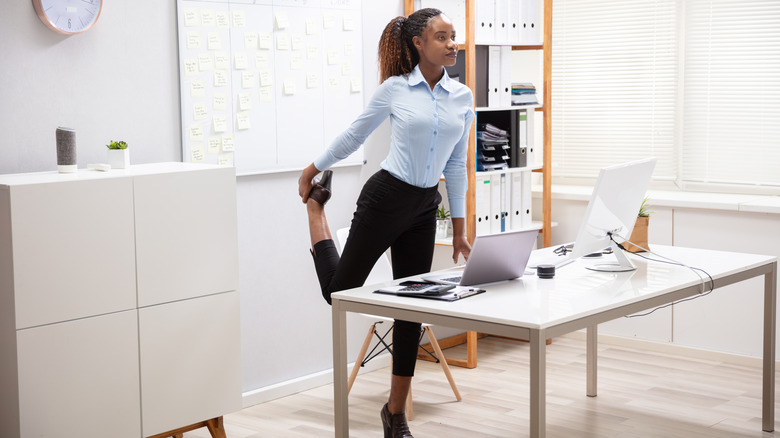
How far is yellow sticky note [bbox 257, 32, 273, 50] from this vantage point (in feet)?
13.4

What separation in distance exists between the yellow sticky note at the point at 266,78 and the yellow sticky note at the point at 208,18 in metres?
0.33

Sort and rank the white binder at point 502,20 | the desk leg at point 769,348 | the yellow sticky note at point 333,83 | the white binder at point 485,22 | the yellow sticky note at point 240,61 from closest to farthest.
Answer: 1. the desk leg at point 769,348
2. the yellow sticky note at point 240,61
3. the yellow sticky note at point 333,83
4. the white binder at point 485,22
5. the white binder at point 502,20

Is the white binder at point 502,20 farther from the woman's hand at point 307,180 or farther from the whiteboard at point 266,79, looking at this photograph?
the woman's hand at point 307,180

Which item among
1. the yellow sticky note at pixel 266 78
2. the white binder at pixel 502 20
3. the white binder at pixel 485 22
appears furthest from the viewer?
the white binder at pixel 502 20

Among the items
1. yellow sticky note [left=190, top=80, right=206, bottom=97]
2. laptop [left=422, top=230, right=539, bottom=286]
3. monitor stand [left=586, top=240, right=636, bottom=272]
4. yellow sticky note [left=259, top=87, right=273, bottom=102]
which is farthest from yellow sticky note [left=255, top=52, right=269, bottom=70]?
monitor stand [left=586, top=240, right=636, bottom=272]

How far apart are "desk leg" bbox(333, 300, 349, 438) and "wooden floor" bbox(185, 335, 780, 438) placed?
0.90 m

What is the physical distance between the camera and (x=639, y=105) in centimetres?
541

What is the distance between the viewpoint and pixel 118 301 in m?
3.25

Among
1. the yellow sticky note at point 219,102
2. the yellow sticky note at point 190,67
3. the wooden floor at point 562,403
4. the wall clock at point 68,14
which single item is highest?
the wall clock at point 68,14

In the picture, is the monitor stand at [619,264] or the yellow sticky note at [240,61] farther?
the yellow sticky note at [240,61]

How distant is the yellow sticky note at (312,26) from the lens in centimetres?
431

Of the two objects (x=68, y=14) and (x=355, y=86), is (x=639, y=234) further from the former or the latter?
(x=68, y=14)

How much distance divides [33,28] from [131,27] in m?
0.42

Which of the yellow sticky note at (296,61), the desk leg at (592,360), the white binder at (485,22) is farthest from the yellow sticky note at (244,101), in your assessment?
the desk leg at (592,360)
